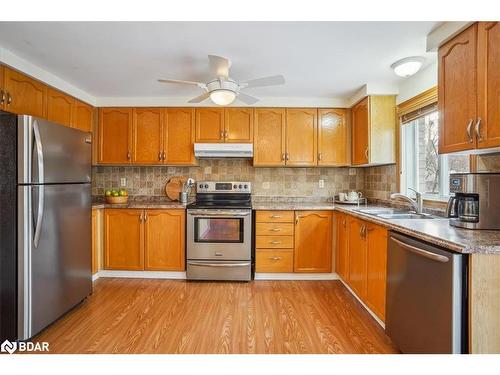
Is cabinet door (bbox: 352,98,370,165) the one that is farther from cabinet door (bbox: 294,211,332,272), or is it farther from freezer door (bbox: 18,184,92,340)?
freezer door (bbox: 18,184,92,340)

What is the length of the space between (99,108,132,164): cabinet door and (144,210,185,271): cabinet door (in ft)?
2.90

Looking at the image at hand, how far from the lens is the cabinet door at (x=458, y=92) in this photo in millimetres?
1564

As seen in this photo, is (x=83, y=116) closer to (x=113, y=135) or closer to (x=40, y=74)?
(x=113, y=135)

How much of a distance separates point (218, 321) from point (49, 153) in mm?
1802

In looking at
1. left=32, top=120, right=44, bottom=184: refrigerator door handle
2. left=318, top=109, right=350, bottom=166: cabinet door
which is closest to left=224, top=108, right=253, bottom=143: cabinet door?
left=318, top=109, right=350, bottom=166: cabinet door

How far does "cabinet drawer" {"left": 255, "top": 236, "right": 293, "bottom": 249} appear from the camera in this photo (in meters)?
3.23

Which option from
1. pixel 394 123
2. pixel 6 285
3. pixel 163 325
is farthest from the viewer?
pixel 394 123

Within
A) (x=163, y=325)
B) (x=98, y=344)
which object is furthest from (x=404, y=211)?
(x=98, y=344)

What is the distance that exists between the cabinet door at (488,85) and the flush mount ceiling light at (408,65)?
0.74 m

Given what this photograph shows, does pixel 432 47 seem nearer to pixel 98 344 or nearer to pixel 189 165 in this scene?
pixel 189 165

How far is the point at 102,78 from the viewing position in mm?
2828

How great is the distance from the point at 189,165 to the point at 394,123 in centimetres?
244

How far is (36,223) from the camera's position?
192cm
